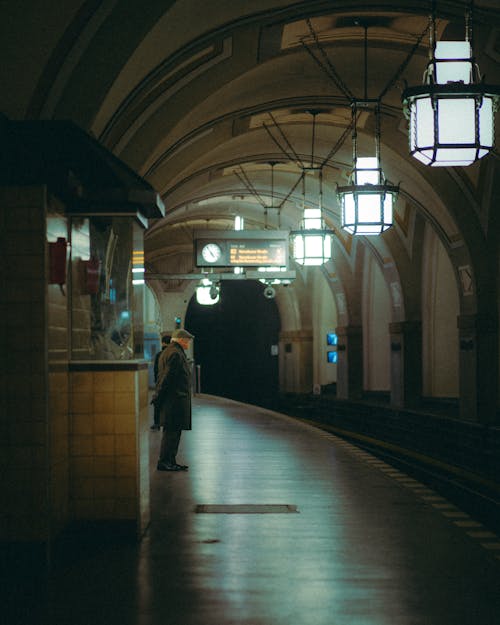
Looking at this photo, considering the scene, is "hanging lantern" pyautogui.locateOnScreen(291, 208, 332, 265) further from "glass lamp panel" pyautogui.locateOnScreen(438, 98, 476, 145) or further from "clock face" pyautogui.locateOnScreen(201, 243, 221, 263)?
"glass lamp panel" pyautogui.locateOnScreen(438, 98, 476, 145)

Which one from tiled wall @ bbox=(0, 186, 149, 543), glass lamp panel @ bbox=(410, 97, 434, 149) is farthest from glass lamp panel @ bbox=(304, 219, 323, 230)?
tiled wall @ bbox=(0, 186, 149, 543)

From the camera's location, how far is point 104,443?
5.93 metres

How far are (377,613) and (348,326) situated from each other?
22481mm

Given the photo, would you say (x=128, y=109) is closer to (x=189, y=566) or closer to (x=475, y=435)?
(x=189, y=566)

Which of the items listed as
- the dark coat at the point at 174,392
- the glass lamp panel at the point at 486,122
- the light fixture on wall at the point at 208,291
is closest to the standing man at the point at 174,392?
the dark coat at the point at 174,392

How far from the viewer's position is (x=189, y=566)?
5375 millimetres

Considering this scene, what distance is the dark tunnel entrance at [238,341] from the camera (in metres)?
37.9

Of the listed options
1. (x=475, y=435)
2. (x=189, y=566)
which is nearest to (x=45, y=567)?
(x=189, y=566)

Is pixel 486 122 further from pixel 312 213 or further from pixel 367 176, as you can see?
→ pixel 312 213

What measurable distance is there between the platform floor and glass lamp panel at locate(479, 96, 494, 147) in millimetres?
3129

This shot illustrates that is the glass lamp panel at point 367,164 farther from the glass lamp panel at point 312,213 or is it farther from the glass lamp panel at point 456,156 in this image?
the glass lamp panel at point 312,213

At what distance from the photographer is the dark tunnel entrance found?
37.9m

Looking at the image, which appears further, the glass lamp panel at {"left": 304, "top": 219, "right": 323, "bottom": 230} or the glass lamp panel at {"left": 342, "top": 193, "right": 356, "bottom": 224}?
the glass lamp panel at {"left": 304, "top": 219, "right": 323, "bottom": 230}

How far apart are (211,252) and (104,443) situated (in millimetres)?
10626
